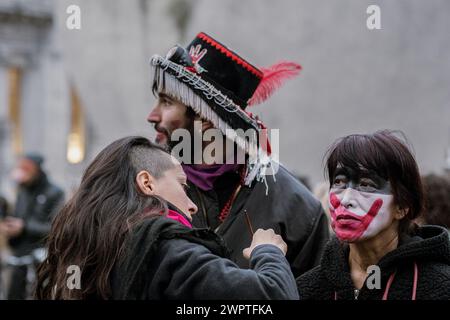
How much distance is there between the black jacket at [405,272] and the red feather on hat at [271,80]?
1.10 meters

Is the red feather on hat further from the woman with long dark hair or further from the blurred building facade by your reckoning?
the blurred building facade

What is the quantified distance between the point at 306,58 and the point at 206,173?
3374 millimetres

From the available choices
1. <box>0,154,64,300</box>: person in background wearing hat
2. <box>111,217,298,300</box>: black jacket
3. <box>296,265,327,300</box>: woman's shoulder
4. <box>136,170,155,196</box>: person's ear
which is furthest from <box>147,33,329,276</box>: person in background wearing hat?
<box>0,154,64,300</box>: person in background wearing hat

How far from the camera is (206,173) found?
11.9 ft

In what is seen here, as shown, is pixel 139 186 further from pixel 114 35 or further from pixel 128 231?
pixel 114 35

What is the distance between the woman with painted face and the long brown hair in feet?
2.13

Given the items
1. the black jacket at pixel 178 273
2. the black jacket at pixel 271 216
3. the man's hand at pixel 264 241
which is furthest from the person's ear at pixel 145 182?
the black jacket at pixel 271 216

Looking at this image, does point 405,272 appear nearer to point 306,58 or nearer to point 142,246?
point 142,246

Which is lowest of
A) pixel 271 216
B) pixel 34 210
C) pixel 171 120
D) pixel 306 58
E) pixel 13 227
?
pixel 13 227

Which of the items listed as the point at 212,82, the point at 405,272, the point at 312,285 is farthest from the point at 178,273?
the point at 212,82

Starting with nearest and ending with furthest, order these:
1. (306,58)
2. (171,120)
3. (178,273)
→ 1. (178,273)
2. (171,120)
3. (306,58)

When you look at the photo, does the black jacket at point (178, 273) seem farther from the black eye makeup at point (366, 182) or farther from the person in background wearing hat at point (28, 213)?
the person in background wearing hat at point (28, 213)

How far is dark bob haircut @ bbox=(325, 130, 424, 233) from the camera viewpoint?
9.56ft

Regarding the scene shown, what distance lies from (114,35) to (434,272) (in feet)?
15.3
